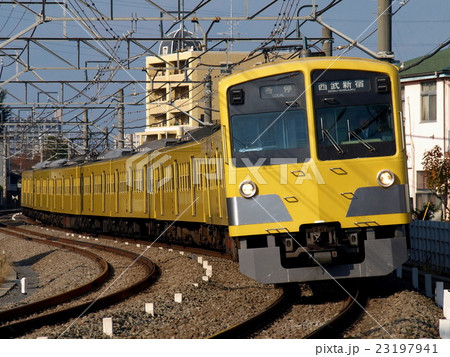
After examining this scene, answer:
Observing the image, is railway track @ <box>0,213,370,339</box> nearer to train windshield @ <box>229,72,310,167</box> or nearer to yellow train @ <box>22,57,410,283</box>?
yellow train @ <box>22,57,410,283</box>

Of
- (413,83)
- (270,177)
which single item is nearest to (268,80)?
(270,177)

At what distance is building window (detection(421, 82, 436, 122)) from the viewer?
26.2 metres

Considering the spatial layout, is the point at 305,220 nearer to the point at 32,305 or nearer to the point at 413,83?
the point at 32,305

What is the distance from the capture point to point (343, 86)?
10.2 m

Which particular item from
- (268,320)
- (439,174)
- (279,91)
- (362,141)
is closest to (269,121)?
(279,91)

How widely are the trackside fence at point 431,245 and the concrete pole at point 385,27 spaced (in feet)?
16.3

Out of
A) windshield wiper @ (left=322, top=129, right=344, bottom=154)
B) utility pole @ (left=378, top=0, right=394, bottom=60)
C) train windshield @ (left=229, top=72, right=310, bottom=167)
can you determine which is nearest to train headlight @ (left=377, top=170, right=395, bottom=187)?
windshield wiper @ (left=322, top=129, right=344, bottom=154)

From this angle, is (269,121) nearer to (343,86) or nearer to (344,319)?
(343,86)

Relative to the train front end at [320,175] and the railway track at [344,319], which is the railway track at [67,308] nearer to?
the train front end at [320,175]

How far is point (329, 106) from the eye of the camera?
1012 centimetres

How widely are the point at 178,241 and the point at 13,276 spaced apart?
4.69m

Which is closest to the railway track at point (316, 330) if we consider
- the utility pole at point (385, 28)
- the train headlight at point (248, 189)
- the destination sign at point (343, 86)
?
the train headlight at point (248, 189)

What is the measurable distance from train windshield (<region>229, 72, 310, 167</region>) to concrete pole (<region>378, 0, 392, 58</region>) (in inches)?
148
